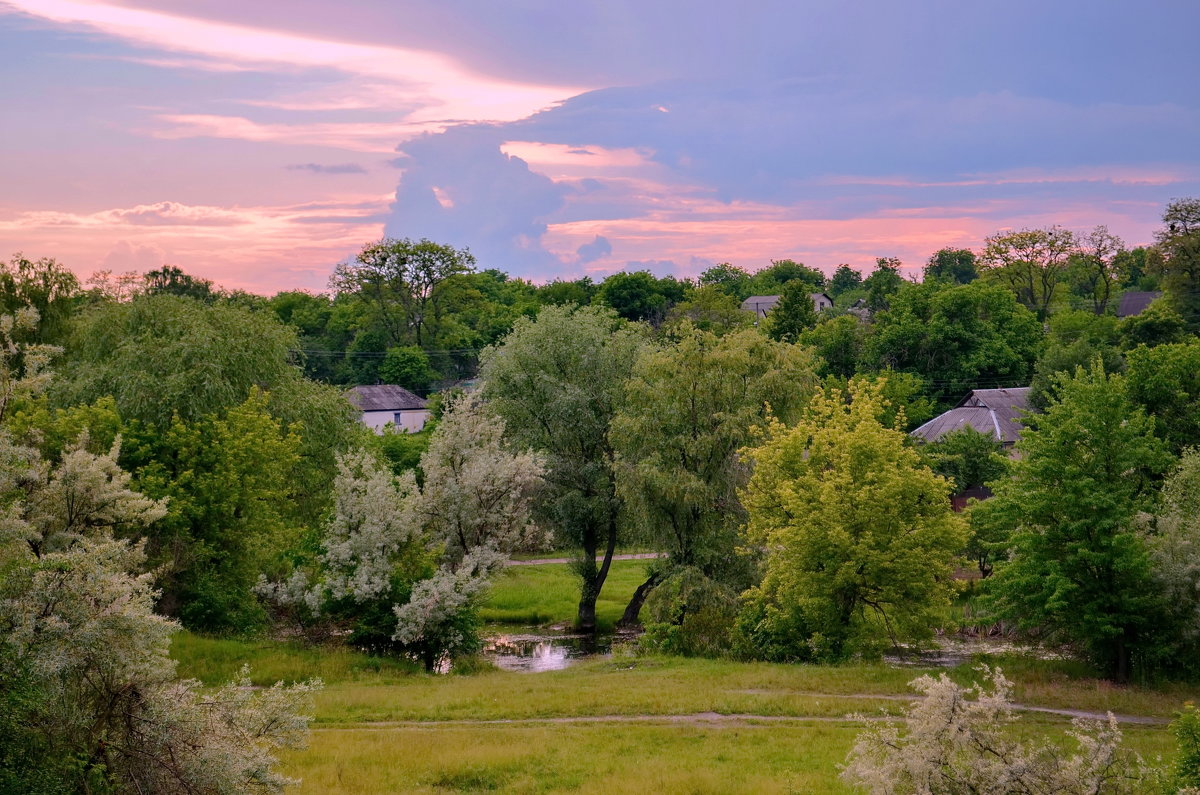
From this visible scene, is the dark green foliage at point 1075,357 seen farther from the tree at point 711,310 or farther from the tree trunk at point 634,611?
the tree at point 711,310

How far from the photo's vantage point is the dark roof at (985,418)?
58.6 meters

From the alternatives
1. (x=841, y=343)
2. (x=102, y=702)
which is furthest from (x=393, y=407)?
(x=102, y=702)

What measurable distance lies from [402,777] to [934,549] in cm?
1682

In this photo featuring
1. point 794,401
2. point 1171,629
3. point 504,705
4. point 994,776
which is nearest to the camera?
point 994,776

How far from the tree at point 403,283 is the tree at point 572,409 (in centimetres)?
7053

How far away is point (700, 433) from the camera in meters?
34.1

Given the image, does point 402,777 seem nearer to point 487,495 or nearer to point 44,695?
point 44,695

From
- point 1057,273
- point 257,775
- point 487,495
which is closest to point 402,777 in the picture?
point 257,775

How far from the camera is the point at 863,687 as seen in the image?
25.0m

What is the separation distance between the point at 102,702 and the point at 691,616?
22311 millimetres

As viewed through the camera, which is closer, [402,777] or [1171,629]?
[402,777]

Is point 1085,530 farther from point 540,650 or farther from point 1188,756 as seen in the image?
point 540,650

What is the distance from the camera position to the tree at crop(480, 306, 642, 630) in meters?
37.6

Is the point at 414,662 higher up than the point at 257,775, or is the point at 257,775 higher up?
the point at 257,775
